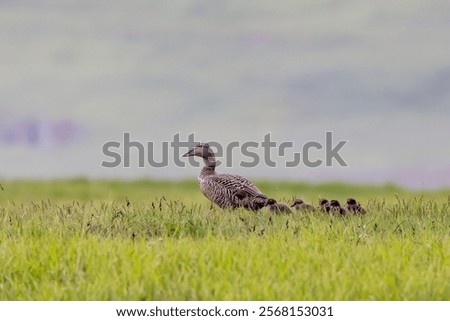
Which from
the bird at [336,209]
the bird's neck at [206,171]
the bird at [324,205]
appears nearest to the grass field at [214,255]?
the bird at [336,209]

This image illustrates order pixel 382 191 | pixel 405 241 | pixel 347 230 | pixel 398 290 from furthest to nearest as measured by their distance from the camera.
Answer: pixel 382 191, pixel 347 230, pixel 405 241, pixel 398 290

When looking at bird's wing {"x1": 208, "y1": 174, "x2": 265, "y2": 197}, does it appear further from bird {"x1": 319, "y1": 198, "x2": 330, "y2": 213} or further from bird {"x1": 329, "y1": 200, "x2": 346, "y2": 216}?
bird {"x1": 329, "y1": 200, "x2": 346, "y2": 216}

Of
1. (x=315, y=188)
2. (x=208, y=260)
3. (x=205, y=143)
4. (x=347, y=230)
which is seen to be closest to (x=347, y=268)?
(x=208, y=260)

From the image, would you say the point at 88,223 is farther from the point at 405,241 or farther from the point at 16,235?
the point at 405,241

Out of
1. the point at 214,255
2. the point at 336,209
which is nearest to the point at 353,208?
the point at 336,209

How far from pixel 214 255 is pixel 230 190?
495cm

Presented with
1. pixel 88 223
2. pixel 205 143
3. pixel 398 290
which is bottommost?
pixel 398 290

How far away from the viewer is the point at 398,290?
6.91 m

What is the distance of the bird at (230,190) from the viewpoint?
40.5 feet

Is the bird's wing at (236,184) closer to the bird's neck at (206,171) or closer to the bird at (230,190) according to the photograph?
the bird at (230,190)

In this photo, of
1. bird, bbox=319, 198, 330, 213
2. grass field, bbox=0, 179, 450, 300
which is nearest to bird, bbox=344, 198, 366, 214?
bird, bbox=319, 198, 330, 213

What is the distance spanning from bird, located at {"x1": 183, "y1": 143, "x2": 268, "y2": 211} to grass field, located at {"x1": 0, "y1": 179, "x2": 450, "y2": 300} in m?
1.43

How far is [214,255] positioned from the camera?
7.70m

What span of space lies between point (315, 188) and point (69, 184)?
6369 mm
